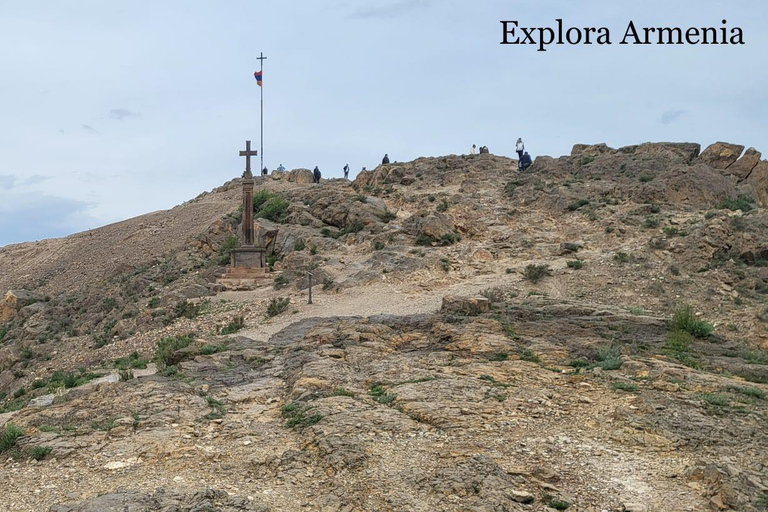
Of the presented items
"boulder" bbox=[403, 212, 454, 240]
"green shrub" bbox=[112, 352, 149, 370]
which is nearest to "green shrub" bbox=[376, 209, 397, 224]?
"boulder" bbox=[403, 212, 454, 240]

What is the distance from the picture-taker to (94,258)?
29.7 metres

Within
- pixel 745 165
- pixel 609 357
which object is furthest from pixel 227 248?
pixel 745 165

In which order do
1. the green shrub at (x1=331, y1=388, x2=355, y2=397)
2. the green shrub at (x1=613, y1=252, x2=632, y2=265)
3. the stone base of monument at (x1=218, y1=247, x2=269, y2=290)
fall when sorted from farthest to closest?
the stone base of monument at (x1=218, y1=247, x2=269, y2=290) < the green shrub at (x1=613, y1=252, x2=632, y2=265) < the green shrub at (x1=331, y1=388, x2=355, y2=397)

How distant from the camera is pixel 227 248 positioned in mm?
24672

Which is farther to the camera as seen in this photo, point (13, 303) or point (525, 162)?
point (525, 162)

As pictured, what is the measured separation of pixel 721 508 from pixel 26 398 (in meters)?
11.6

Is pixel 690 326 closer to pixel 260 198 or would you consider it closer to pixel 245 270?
pixel 245 270

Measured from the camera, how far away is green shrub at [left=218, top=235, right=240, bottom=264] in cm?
2360

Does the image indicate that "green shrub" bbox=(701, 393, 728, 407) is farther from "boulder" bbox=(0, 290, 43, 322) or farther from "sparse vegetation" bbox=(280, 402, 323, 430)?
"boulder" bbox=(0, 290, 43, 322)

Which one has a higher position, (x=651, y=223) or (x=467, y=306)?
(x=651, y=223)

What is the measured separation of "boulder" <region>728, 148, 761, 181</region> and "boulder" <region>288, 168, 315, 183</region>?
64.2 ft

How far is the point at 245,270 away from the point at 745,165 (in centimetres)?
1844

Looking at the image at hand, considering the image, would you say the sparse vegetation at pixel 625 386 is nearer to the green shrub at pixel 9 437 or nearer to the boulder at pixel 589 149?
the green shrub at pixel 9 437

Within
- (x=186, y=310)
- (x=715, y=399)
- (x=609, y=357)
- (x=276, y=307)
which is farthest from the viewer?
(x=186, y=310)
